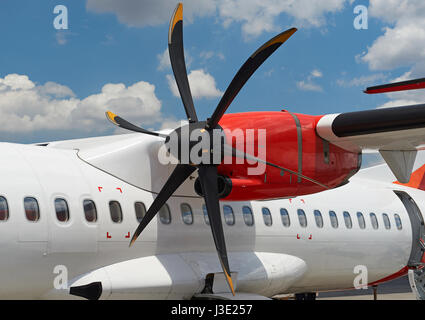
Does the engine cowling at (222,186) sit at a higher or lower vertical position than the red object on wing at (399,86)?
lower

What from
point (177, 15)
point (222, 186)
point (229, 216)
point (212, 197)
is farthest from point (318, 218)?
point (177, 15)

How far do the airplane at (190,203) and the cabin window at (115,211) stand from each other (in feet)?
0.05

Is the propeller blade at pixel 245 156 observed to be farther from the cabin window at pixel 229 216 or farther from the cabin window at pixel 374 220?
the cabin window at pixel 374 220

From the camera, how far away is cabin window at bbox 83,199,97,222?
25.3 feet

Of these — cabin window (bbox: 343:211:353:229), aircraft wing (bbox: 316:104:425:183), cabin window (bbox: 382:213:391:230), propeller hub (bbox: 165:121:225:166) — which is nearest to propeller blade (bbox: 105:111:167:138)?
propeller hub (bbox: 165:121:225:166)

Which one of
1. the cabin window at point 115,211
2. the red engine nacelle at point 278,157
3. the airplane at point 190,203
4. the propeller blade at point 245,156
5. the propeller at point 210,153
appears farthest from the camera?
the red engine nacelle at point 278,157

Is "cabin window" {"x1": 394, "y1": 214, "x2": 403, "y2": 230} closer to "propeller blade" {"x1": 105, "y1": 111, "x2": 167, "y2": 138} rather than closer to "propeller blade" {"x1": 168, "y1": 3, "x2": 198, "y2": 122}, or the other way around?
"propeller blade" {"x1": 168, "y1": 3, "x2": 198, "y2": 122}

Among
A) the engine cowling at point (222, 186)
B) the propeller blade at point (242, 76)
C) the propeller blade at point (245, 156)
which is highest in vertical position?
the propeller blade at point (242, 76)

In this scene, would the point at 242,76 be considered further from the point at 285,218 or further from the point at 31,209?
the point at 31,209

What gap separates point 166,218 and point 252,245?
1876mm

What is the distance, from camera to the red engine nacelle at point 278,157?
879cm

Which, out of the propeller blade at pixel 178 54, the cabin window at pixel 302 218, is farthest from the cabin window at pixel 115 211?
the cabin window at pixel 302 218
